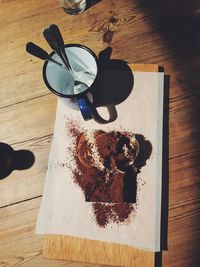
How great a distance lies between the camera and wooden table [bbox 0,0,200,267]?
750mm

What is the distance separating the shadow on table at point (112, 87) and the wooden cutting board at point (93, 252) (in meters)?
0.28

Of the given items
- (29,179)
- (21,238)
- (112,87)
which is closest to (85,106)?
(112,87)

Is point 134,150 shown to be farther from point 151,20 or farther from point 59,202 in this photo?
point 151,20

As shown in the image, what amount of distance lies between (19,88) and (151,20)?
1.26 feet

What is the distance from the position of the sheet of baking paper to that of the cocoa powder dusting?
1cm

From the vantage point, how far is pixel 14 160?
0.83m

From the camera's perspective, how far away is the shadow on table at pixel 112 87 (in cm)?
82

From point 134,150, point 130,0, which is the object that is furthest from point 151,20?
point 134,150

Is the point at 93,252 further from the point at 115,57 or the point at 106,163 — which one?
the point at 115,57

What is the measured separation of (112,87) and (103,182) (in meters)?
0.23

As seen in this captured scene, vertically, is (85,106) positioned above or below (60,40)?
below

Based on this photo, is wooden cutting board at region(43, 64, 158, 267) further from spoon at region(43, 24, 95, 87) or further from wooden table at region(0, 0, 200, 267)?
spoon at region(43, 24, 95, 87)

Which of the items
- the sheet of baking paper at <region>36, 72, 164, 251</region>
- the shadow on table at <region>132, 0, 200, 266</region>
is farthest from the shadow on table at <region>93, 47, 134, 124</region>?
the shadow on table at <region>132, 0, 200, 266</region>

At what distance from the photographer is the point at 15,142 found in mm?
845
